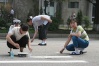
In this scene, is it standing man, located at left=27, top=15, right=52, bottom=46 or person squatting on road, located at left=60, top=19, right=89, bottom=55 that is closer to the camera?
person squatting on road, located at left=60, top=19, right=89, bottom=55

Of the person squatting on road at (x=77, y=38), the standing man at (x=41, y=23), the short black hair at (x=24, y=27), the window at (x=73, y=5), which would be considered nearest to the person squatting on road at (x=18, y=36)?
the short black hair at (x=24, y=27)

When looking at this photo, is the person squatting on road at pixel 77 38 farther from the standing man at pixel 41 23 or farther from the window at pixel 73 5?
the window at pixel 73 5

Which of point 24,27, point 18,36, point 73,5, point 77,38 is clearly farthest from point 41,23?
point 73,5

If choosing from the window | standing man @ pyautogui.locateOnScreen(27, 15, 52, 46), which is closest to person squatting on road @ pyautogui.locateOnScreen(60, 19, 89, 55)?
standing man @ pyautogui.locateOnScreen(27, 15, 52, 46)

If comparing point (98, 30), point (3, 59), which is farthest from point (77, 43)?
point (98, 30)

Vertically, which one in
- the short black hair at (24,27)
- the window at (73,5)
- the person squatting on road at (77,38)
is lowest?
the person squatting on road at (77,38)

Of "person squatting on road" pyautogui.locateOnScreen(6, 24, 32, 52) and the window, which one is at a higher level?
the window

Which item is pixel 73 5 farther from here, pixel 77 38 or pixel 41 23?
pixel 77 38

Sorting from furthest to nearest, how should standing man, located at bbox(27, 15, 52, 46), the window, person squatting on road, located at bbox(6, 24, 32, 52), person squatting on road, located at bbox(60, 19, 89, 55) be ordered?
the window
standing man, located at bbox(27, 15, 52, 46)
person squatting on road, located at bbox(60, 19, 89, 55)
person squatting on road, located at bbox(6, 24, 32, 52)

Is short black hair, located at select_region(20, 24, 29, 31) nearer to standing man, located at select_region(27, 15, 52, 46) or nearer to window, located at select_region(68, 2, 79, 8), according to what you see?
standing man, located at select_region(27, 15, 52, 46)

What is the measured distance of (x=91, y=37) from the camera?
2066 cm

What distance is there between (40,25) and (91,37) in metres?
7.16

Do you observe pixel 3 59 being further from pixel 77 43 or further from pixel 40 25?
pixel 40 25

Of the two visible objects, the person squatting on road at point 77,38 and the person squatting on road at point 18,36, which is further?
the person squatting on road at point 77,38
